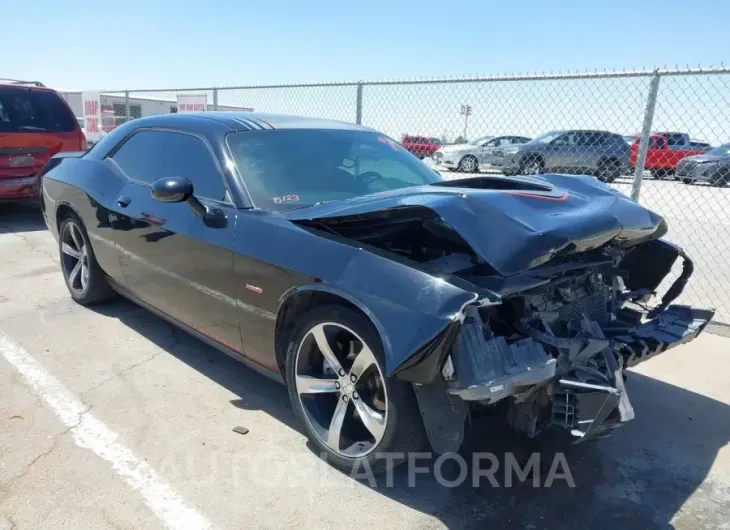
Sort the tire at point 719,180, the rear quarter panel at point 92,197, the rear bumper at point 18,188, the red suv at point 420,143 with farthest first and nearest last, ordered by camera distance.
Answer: the red suv at point 420,143 → the tire at point 719,180 → the rear bumper at point 18,188 → the rear quarter panel at point 92,197

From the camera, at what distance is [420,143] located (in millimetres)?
8859

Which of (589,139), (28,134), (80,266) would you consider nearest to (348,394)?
(80,266)

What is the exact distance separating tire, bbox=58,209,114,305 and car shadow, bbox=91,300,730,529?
5.71 ft

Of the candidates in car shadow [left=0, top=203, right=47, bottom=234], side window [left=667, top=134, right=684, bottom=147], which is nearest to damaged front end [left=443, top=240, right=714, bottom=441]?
side window [left=667, top=134, right=684, bottom=147]

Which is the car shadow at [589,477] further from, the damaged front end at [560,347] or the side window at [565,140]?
the side window at [565,140]

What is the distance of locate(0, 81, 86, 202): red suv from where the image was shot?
7.99m

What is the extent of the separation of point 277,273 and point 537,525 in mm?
1607

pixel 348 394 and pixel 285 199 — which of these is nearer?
pixel 348 394

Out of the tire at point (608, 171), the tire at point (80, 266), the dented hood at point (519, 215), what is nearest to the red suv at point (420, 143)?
the tire at point (608, 171)

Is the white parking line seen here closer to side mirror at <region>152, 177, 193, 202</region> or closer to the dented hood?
side mirror at <region>152, 177, 193, 202</region>

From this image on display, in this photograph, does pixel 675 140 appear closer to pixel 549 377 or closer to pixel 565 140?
pixel 565 140

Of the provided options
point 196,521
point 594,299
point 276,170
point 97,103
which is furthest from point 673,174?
point 97,103

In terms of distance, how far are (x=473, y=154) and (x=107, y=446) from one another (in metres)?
8.87

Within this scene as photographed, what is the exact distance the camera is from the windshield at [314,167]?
10.6 ft
